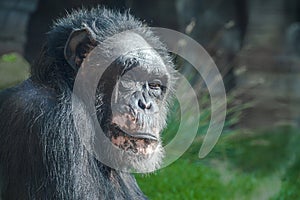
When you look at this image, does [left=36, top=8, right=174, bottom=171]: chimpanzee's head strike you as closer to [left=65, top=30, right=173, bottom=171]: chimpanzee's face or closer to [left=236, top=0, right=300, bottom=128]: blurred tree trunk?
[left=65, top=30, right=173, bottom=171]: chimpanzee's face

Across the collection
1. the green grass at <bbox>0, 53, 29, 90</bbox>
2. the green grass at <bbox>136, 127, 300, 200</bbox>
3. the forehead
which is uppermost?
the forehead

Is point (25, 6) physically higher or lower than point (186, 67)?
higher

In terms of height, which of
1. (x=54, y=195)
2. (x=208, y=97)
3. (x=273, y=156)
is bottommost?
(x=273, y=156)

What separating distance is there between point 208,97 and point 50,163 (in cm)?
465

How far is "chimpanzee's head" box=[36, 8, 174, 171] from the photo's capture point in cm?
448

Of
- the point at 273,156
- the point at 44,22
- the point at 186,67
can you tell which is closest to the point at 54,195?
the point at 273,156

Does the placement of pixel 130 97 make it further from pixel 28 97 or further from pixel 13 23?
pixel 13 23

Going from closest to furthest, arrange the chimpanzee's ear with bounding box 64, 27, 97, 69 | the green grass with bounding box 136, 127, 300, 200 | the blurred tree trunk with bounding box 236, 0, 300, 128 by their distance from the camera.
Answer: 1. the chimpanzee's ear with bounding box 64, 27, 97, 69
2. the green grass with bounding box 136, 127, 300, 200
3. the blurred tree trunk with bounding box 236, 0, 300, 128

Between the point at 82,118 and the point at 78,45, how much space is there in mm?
408

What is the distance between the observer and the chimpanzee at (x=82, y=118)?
168 inches

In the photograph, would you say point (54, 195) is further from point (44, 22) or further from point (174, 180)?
point (44, 22)

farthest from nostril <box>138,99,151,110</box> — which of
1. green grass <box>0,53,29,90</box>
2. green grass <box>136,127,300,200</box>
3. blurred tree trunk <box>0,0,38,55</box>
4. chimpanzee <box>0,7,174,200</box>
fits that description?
blurred tree trunk <box>0,0,38,55</box>

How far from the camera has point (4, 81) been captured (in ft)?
25.8

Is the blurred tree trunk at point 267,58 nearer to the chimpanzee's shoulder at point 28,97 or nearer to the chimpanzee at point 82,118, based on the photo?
the chimpanzee at point 82,118
